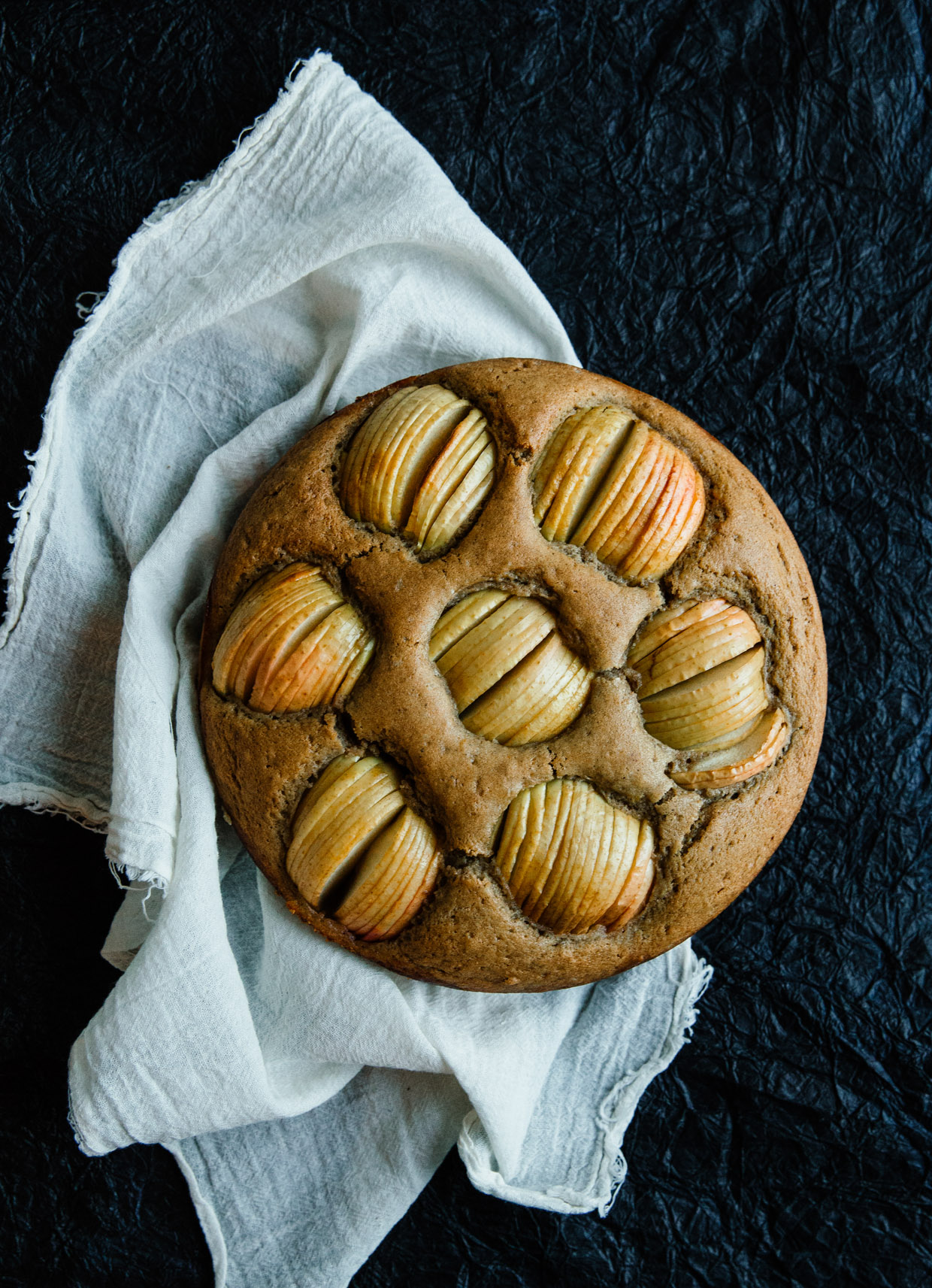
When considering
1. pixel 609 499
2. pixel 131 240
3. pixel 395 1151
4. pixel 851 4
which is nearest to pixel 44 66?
pixel 131 240

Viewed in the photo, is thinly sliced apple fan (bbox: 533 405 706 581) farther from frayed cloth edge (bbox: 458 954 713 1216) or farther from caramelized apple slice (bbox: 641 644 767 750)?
frayed cloth edge (bbox: 458 954 713 1216)

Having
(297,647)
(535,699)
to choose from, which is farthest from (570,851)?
(297,647)

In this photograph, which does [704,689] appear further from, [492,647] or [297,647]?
[297,647]

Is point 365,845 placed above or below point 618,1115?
above

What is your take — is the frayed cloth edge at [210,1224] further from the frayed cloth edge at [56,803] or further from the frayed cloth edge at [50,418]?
the frayed cloth edge at [50,418]

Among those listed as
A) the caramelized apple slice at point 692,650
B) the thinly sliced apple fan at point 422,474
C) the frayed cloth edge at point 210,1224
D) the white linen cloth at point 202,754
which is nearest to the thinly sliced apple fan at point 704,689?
the caramelized apple slice at point 692,650

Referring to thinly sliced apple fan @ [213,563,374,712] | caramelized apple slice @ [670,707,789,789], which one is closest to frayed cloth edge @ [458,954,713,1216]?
caramelized apple slice @ [670,707,789,789]

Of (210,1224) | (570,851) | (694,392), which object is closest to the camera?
(570,851)
